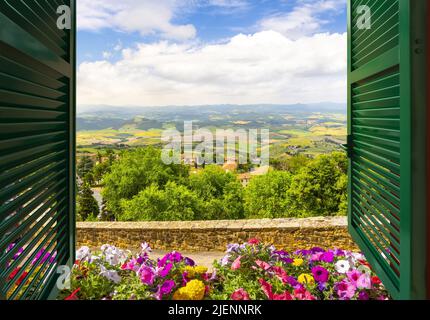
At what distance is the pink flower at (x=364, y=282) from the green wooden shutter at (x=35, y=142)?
1422mm

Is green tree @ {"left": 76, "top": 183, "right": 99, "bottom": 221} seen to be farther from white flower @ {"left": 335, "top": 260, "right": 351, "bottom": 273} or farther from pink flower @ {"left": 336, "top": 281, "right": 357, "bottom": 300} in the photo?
pink flower @ {"left": 336, "top": 281, "right": 357, "bottom": 300}

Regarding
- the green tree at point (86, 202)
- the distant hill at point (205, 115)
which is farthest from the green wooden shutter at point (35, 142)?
the green tree at point (86, 202)

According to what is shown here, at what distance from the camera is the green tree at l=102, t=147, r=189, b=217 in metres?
11.8

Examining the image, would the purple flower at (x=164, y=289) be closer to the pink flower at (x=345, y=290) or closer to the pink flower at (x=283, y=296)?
the pink flower at (x=283, y=296)

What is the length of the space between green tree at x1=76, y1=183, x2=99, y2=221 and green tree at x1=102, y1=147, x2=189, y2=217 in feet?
2.35

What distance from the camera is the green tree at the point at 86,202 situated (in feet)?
39.1

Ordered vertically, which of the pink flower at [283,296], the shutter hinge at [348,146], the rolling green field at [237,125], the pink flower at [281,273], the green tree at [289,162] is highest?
the rolling green field at [237,125]

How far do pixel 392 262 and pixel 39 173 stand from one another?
1.33 m

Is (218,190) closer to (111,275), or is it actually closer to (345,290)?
(111,275)

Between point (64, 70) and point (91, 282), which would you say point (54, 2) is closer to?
point (64, 70)

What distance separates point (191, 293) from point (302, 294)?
537 mm

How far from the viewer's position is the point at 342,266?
192 cm

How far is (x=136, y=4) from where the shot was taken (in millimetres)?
7629
